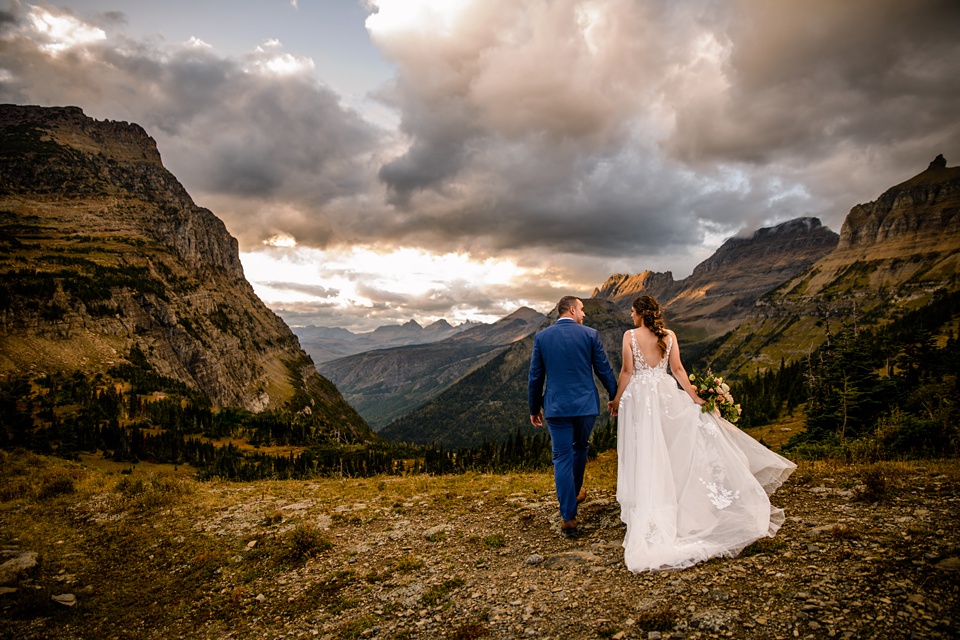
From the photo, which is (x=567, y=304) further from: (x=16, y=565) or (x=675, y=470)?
(x=16, y=565)

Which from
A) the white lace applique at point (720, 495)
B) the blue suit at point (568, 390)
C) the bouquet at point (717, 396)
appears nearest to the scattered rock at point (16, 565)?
the blue suit at point (568, 390)

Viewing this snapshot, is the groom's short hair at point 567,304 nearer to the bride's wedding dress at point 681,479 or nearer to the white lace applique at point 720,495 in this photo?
the bride's wedding dress at point 681,479

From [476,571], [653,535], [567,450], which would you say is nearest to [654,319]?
[567,450]

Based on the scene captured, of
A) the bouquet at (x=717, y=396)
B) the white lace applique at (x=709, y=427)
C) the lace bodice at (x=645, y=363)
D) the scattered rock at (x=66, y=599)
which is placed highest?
the lace bodice at (x=645, y=363)

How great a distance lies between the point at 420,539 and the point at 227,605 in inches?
173

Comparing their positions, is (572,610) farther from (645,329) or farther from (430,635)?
(645,329)

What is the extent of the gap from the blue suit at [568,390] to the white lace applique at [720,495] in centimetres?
256

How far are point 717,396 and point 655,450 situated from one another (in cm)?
211

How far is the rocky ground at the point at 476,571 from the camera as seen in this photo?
5.57m

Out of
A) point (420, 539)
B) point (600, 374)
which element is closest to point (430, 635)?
point (420, 539)

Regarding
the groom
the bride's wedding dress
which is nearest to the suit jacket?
the groom

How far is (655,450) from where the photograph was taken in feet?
28.6

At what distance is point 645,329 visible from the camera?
9719 millimetres

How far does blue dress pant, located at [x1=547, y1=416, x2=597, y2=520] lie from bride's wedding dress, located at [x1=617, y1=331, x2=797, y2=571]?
862 mm
